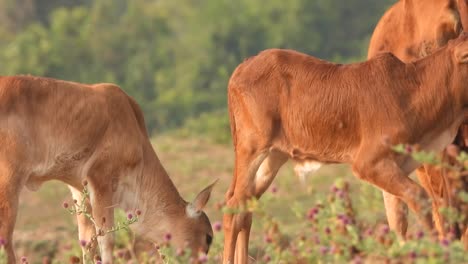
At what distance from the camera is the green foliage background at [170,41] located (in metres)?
40.4

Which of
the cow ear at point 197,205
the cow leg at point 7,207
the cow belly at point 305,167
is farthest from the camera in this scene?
the cow ear at point 197,205

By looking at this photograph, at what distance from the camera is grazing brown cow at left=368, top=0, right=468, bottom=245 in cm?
922

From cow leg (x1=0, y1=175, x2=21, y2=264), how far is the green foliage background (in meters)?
28.6

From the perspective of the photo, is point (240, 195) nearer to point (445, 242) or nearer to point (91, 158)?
point (91, 158)

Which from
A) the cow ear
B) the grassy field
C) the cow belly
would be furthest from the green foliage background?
the cow belly

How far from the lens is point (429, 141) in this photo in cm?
848

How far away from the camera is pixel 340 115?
8633 mm

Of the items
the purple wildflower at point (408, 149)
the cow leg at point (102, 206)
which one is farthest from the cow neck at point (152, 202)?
the purple wildflower at point (408, 149)

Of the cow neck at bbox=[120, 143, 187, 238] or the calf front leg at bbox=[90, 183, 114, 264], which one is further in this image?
the cow neck at bbox=[120, 143, 187, 238]

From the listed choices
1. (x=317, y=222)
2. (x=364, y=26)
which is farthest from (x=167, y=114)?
(x=317, y=222)

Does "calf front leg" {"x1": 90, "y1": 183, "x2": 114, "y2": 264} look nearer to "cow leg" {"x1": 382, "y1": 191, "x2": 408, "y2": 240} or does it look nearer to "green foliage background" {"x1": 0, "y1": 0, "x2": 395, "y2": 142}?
"cow leg" {"x1": 382, "y1": 191, "x2": 408, "y2": 240}

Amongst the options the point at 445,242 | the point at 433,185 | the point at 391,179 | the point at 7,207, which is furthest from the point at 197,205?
the point at 445,242

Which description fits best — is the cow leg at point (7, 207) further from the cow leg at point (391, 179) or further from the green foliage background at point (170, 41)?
the green foliage background at point (170, 41)

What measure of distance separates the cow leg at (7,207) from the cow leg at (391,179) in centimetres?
243
